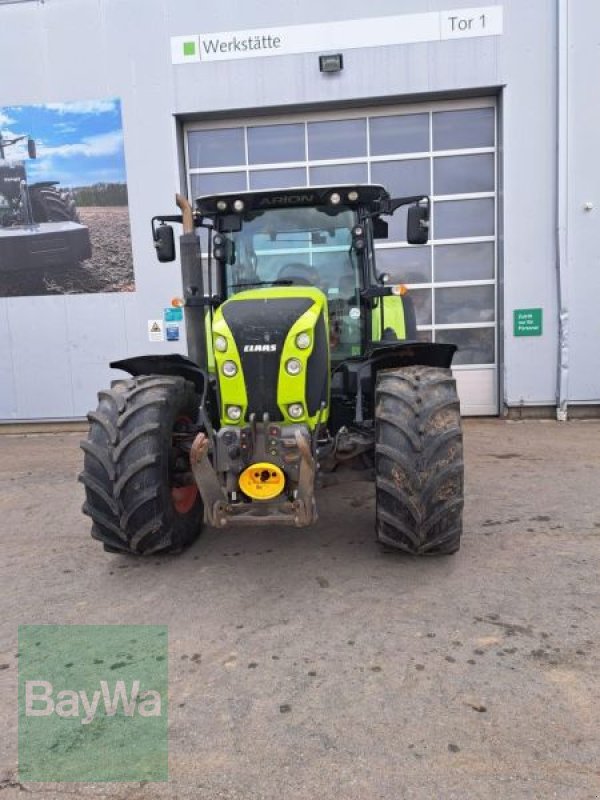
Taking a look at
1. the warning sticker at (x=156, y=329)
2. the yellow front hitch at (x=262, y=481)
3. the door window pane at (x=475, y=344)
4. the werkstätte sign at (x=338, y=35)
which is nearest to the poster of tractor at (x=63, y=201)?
the warning sticker at (x=156, y=329)

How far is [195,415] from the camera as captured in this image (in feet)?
15.0

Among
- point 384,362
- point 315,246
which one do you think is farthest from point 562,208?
point 384,362

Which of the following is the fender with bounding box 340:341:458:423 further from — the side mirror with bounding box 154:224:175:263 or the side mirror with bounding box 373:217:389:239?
the side mirror with bounding box 154:224:175:263

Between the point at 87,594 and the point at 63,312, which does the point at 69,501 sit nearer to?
the point at 87,594

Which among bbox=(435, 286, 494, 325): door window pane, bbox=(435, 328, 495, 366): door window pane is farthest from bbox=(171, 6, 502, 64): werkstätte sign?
bbox=(435, 328, 495, 366): door window pane

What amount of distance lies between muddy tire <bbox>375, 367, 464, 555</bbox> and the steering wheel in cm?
120

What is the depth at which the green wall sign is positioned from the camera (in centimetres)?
864

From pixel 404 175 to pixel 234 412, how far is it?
625 cm

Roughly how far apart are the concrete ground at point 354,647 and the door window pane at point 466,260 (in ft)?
14.5

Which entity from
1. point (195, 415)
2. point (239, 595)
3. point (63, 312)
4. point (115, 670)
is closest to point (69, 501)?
point (195, 415)

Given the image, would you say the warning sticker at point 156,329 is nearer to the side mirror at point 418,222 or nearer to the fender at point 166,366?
the fender at point 166,366

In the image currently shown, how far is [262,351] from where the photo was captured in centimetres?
375

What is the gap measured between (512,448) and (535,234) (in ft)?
10.2

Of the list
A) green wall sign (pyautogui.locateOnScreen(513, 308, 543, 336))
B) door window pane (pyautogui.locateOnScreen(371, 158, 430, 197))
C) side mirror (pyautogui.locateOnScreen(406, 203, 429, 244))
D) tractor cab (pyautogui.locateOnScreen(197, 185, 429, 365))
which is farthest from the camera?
door window pane (pyautogui.locateOnScreen(371, 158, 430, 197))
